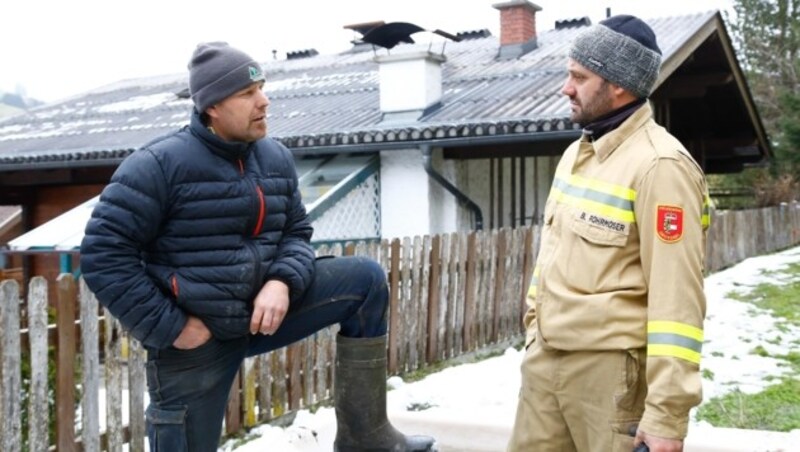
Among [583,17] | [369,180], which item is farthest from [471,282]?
[583,17]

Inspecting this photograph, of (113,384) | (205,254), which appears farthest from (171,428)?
(113,384)

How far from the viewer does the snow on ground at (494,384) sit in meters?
4.14

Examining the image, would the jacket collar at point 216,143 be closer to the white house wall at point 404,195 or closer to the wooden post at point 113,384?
the wooden post at point 113,384

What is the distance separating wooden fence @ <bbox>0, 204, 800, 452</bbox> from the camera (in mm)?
4355

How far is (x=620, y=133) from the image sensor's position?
8.56ft

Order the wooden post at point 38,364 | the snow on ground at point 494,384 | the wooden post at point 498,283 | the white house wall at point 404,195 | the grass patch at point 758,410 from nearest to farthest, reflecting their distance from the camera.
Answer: the snow on ground at point 494,384 < the wooden post at point 38,364 < the grass patch at point 758,410 < the wooden post at point 498,283 < the white house wall at point 404,195

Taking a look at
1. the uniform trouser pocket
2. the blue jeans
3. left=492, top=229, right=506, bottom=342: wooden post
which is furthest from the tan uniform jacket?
left=492, top=229, right=506, bottom=342: wooden post

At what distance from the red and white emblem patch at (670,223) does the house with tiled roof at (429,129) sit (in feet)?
24.8

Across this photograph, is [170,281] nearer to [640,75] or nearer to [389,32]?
[640,75]

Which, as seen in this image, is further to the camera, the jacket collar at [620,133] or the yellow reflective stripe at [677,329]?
the jacket collar at [620,133]

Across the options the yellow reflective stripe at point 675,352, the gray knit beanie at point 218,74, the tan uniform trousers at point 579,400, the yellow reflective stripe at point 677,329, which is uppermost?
the gray knit beanie at point 218,74

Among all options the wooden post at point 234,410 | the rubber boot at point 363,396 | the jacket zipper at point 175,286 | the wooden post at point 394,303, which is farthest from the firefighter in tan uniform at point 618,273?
the wooden post at point 394,303

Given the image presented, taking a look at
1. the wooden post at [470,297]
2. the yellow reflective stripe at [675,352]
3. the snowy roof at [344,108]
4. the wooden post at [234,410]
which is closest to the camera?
the yellow reflective stripe at [675,352]

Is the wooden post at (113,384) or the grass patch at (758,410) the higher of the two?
the wooden post at (113,384)
